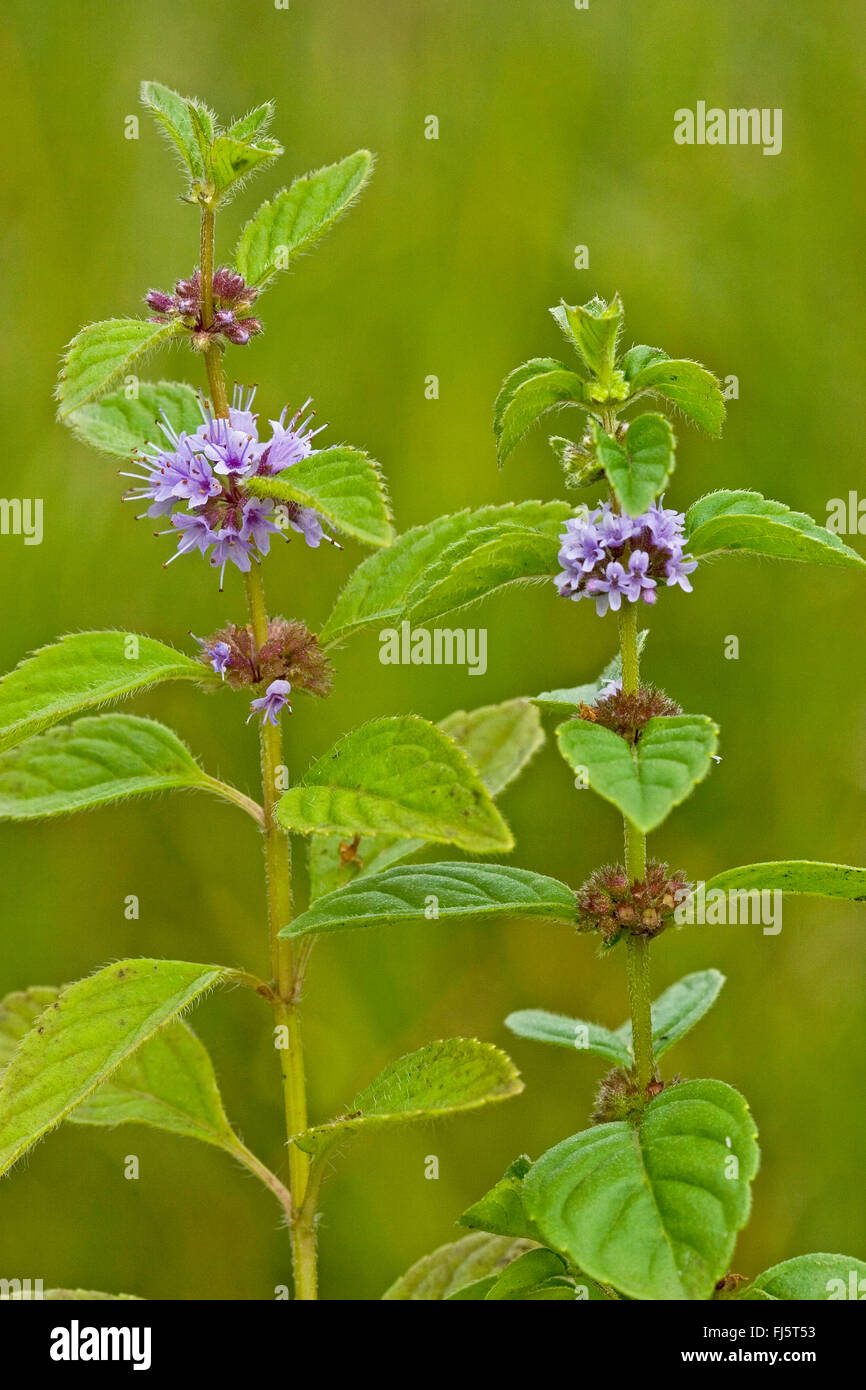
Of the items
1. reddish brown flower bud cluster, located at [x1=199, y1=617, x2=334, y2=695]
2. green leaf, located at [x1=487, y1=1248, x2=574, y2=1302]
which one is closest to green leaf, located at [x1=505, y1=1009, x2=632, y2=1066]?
green leaf, located at [x1=487, y1=1248, x2=574, y2=1302]

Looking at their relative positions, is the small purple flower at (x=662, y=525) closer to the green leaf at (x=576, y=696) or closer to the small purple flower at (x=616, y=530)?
the small purple flower at (x=616, y=530)

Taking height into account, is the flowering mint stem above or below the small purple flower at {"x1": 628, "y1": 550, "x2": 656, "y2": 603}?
below

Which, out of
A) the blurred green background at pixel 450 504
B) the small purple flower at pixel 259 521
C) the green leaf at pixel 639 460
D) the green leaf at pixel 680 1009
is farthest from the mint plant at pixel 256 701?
the blurred green background at pixel 450 504

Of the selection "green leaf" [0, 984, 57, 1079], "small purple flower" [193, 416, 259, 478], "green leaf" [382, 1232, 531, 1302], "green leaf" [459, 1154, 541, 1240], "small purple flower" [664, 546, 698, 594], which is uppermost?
"small purple flower" [193, 416, 259, 478]

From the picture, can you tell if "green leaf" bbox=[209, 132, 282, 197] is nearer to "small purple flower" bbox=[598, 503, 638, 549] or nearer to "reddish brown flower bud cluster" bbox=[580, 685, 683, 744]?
"small purple flower" bbox=[598, 503, 638, 549]

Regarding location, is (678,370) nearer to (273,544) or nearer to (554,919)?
(554,919)
